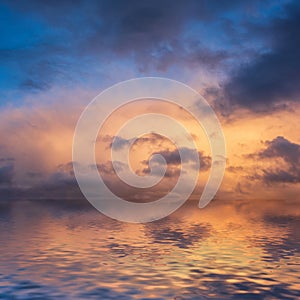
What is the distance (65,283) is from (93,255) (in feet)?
39.9

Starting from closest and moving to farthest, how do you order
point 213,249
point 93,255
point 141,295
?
point 141,295 < point 93,255 < point 213,249

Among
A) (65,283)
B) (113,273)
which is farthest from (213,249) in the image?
(65,283)

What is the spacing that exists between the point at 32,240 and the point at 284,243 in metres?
31.1

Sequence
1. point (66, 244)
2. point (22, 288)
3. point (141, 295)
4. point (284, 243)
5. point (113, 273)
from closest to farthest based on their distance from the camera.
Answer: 1. point (141, 295)
2. point (22, 288)
3. point (113, 273)
4. point (66, 244)
5. point (284, 243)

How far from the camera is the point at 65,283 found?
29359 mm

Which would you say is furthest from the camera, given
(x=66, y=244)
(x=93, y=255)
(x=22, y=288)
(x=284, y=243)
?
(x=284, y=243)

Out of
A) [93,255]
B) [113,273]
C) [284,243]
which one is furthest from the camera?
[284,243]

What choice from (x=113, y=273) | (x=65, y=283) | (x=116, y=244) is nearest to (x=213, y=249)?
(x=116, y=244)

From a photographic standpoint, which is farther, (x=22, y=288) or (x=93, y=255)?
(x=93, y=255)

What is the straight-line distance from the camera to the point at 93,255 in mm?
41469

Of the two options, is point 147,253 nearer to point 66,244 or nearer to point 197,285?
point 66,244

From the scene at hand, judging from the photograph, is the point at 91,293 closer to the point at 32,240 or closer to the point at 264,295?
the point at 264,295

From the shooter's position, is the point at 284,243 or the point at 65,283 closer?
the point at 65,283

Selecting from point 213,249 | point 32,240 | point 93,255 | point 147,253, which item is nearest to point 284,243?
point 213,249
